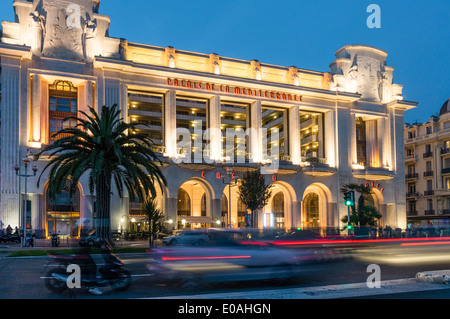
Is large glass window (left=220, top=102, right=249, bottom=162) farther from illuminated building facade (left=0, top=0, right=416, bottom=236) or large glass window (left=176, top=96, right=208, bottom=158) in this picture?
illuminated building facade (left=0, top=0, right=416, bottom=236)

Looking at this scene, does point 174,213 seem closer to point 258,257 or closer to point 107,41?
point 107,41

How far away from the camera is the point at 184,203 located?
6172 cm

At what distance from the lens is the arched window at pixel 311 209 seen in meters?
58.4

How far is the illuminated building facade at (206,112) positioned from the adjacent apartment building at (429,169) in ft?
48.7

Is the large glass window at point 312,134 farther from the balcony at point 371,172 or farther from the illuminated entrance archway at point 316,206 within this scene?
the balcony at point 371,172

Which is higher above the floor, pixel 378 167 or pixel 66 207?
pixel 378 167

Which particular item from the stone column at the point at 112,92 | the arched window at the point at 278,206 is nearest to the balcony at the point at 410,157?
the arched window at the point at 278,206

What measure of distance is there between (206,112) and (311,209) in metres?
21.5

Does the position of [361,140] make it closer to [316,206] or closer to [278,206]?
[316,206]

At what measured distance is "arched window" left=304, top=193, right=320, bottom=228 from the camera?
192 feet

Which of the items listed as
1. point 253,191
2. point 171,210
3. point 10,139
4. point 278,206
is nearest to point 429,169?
A: point 278,206
